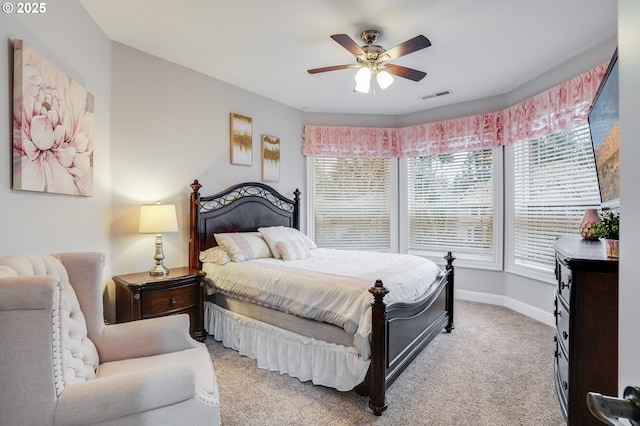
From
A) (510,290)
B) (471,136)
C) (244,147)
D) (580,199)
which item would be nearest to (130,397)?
(244,147)

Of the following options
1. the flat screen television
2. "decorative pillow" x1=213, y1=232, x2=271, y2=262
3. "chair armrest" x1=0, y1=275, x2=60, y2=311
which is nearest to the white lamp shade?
"decorative pillow" x1=213, y1=232, x2=271, y2=262

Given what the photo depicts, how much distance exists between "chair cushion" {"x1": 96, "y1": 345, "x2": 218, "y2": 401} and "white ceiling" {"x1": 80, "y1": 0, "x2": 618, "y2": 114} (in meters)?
2.45

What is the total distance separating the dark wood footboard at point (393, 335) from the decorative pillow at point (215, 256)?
5.80 feet

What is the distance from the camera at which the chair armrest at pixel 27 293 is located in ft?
3.65

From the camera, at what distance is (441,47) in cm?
308

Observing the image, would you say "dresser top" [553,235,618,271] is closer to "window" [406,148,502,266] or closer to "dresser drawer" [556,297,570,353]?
"dresser drawer" [556,297,570,353]

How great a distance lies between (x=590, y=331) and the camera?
1.58 metres

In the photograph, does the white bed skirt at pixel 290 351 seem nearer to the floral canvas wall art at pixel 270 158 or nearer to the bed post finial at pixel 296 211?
the bed post finial at pixel 296 211

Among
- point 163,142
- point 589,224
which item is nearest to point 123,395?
point 163,142

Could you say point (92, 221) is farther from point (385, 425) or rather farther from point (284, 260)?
point (385, 425)

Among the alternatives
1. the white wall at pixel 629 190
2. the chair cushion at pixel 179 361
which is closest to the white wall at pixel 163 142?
the chair cushion at pixel 179 361

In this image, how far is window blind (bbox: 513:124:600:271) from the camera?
3322 mm

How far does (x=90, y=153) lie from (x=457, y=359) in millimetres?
3516

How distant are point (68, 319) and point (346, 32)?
2845 mm
